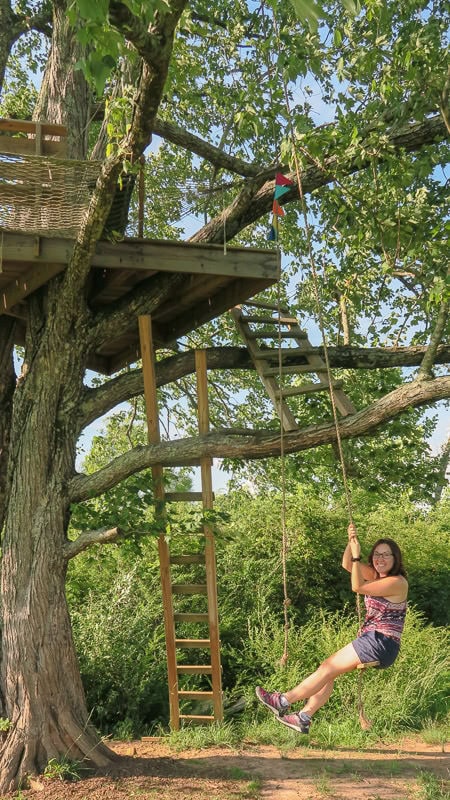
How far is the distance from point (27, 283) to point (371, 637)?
410cm

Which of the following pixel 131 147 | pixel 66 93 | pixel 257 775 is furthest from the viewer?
pixel 66 93

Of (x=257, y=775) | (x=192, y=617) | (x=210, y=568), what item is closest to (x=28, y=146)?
(x=210, y=568)

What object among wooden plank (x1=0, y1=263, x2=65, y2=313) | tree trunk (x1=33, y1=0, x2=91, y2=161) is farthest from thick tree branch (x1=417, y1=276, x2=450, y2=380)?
tree trunk (x1=33, y1=0, x2=91, y2=161)

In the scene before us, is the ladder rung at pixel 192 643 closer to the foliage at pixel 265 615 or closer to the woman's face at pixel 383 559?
the foliage at pixel 265 615

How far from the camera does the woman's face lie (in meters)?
6.09

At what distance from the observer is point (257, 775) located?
6703mm

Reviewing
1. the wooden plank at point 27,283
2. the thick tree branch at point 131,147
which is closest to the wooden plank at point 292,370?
the thick tree branch at point 131,147

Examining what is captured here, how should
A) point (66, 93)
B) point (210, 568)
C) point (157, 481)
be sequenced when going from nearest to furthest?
point (157, 481)
point (210, 568)
point (66, 93)

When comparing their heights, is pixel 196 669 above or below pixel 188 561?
below

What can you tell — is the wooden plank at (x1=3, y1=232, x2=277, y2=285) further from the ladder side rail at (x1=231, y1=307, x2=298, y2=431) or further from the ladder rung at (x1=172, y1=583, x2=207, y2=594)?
the ladder rung at (x1=172, y1=583, x2=207, y2=594)

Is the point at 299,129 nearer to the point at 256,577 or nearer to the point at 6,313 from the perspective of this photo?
the point at 6,313

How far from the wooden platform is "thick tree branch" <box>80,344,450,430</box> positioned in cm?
49

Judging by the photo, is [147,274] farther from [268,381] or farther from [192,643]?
[192,643]

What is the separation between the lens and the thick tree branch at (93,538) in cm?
638
